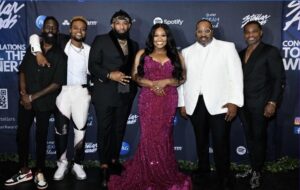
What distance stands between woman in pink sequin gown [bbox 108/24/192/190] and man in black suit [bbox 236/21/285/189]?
0.78 meters

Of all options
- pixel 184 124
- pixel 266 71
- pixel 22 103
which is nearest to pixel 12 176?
pixel 22 103

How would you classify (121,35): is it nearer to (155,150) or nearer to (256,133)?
(155,150)

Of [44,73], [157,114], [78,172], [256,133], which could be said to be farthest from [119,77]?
[256,133]

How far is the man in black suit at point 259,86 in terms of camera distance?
3.97 m

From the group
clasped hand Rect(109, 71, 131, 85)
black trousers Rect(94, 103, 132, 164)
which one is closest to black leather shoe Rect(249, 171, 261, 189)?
black trousers Rect(94, 103, 132, 164)

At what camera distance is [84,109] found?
4.19 metres

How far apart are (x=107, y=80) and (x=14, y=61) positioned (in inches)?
63.7

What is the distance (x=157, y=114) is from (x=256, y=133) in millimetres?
1114

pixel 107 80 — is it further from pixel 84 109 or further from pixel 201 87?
pixel 201 87

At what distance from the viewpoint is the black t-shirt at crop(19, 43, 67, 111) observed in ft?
12.8

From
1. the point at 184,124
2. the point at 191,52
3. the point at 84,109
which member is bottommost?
the point at 184,124

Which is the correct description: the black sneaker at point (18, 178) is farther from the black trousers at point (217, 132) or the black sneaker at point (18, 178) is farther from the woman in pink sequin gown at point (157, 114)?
the black trousers at point (217, 132)

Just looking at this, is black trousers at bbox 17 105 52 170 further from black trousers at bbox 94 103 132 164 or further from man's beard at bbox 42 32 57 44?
man's beard at bbox 42 32 57 44

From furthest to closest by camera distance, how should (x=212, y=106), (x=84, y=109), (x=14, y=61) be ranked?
(x=14, y=61)
(x=84, y=109)
(x=212, y=106)
